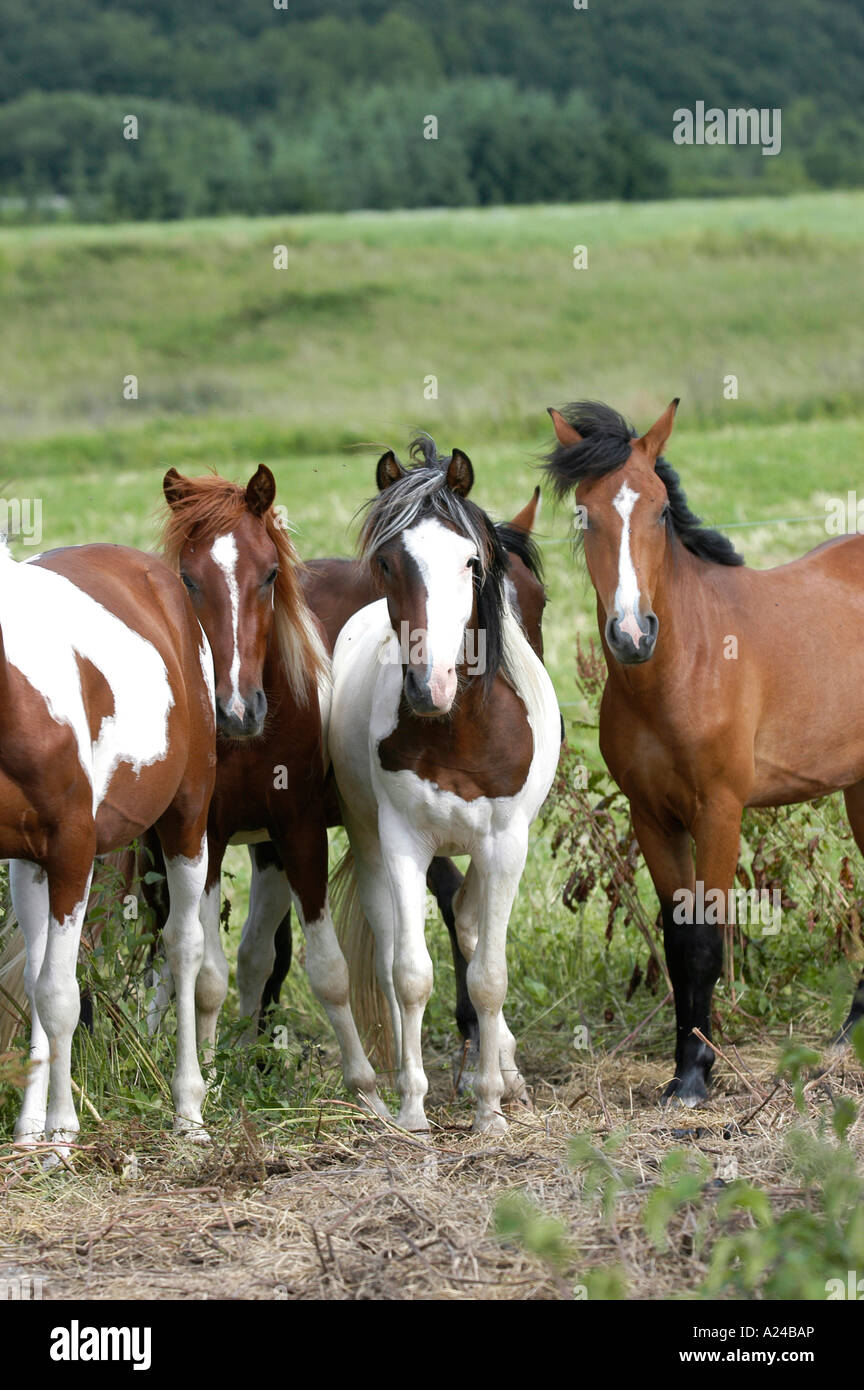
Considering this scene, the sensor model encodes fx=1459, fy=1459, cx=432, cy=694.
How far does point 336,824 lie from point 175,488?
62.8 inches

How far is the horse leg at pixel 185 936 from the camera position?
4.93 metres

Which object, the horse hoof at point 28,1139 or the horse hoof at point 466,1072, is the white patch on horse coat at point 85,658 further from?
the horse hoof at point 466,1072

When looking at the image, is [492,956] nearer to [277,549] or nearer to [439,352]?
[277,549]

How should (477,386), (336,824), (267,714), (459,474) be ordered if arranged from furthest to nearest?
(477,386) → (336,824) → (267,714) → (459,474)

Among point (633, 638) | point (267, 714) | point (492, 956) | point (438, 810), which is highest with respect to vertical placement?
point (633, 638)

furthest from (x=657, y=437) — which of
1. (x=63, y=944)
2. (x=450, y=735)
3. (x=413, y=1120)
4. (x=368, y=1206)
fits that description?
(x=368, y=1206)

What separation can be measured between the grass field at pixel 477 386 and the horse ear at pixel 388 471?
1933 millimetres

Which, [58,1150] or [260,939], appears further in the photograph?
[260,939]

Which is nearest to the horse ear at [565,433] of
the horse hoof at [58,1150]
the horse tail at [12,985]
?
the horse tail at [12,985]

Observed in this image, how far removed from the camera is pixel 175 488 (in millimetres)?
5027

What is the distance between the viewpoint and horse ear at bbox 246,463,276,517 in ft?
16.5

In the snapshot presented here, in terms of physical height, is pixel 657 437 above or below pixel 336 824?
above

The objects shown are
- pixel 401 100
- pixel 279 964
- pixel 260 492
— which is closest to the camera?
pixel 260 492

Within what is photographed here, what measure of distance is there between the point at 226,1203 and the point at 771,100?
47203mm
